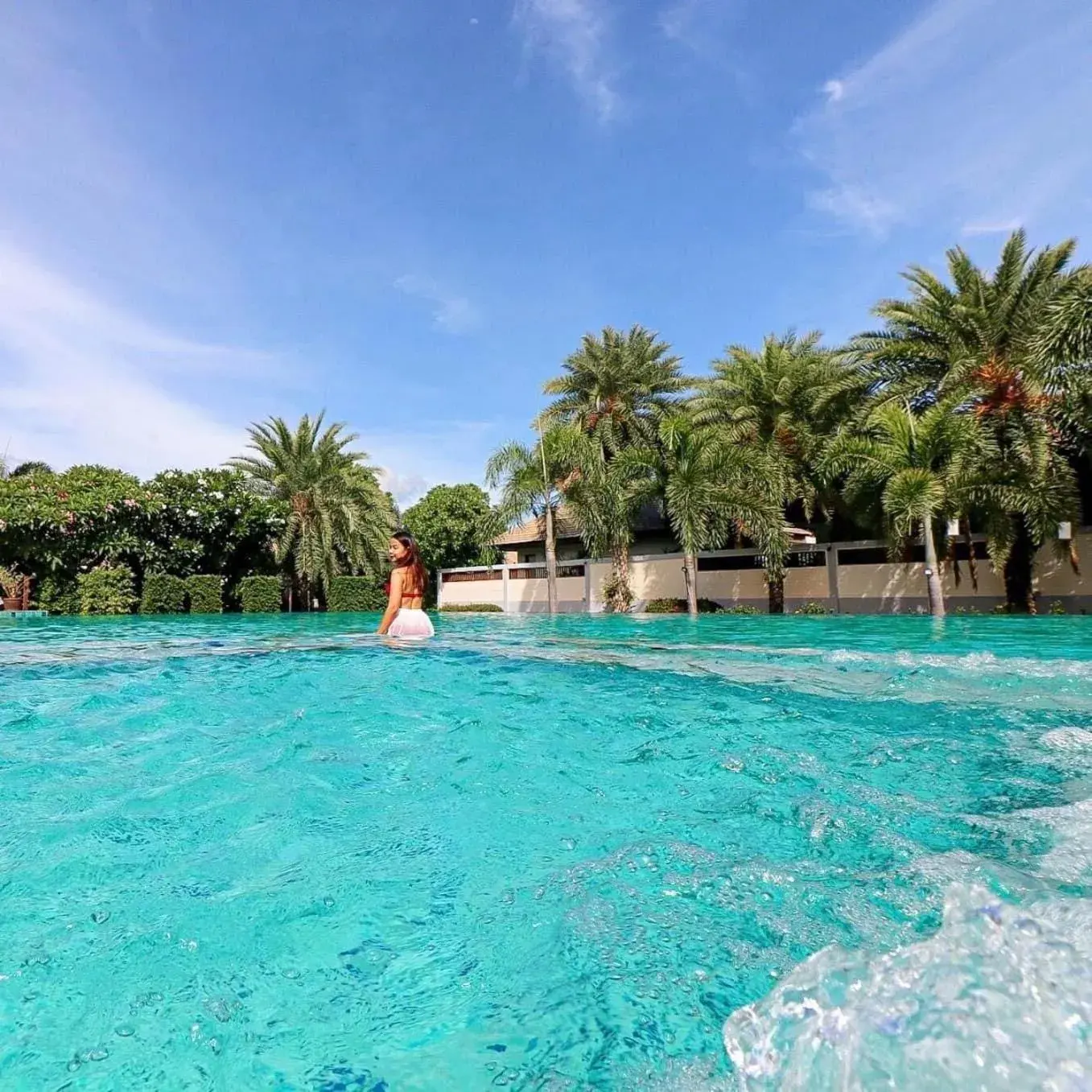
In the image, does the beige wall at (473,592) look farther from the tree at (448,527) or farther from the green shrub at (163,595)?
the green shrub at (163,595)

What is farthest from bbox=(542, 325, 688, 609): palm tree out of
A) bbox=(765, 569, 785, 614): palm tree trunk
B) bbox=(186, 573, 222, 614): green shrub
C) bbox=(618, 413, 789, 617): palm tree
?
bbox=(186, 573, 222, 614): green shrub

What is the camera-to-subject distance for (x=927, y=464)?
18.2m

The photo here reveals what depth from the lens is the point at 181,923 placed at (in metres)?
2.24

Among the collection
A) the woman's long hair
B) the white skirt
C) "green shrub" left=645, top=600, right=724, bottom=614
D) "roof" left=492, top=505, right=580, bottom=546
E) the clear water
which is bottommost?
"green shrub" left=645, top=600, right=724, bottom=614

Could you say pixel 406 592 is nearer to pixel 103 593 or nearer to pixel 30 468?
pixel 103 593

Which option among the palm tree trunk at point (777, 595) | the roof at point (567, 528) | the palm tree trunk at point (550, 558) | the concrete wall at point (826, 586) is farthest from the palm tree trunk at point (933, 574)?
the palm tree trunk at point (550, 558)

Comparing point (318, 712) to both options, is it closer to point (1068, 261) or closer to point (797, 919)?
point (797, 919)

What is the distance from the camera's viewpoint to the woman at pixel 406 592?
31.0 ft

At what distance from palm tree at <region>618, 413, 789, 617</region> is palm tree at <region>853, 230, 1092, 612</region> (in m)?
4.55

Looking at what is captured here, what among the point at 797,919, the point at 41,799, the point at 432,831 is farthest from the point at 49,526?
the point at 797,919

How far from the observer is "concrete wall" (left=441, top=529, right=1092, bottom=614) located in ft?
65.1

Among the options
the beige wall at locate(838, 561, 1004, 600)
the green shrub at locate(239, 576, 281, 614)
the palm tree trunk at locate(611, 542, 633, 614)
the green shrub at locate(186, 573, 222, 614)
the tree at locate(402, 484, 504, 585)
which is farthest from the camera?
the tree at locate(402, 484, 504, 585)

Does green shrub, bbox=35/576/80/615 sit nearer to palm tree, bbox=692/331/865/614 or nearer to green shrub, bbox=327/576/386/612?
green shrub, bbox=327/576/386/612

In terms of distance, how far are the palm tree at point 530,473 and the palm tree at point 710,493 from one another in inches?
186
